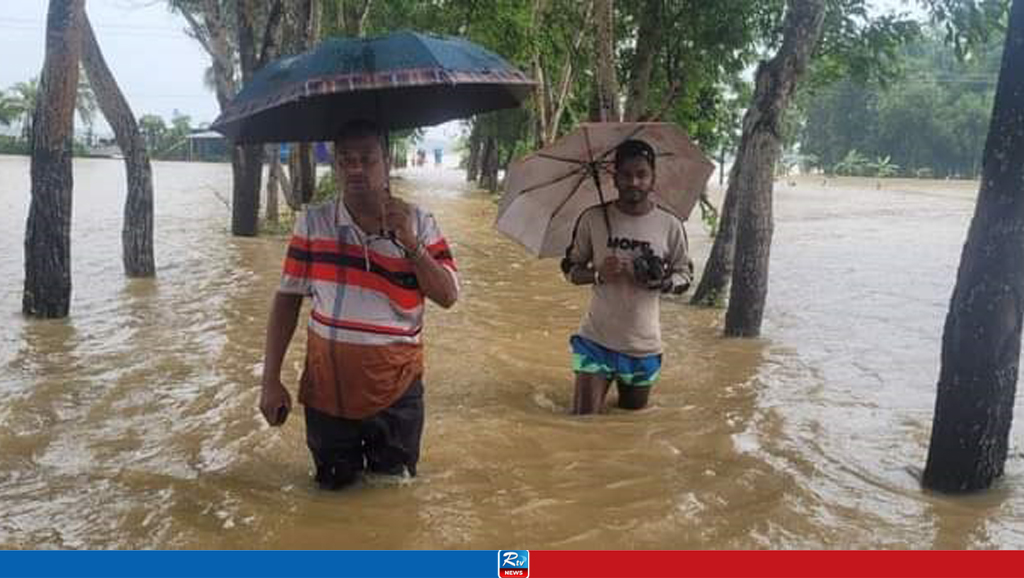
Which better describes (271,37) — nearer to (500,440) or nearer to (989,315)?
(500,440)

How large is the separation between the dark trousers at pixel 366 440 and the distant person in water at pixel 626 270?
1.45 meters

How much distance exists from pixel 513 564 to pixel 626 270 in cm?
190

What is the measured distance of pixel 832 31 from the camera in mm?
10523

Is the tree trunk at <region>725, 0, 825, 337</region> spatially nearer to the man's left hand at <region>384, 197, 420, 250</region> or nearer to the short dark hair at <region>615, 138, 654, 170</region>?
the short dark hair at <region>615, 138, 654, 170</region>

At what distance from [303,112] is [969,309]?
9.16 feet

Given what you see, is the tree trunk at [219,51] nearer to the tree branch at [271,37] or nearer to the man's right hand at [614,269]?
the tree branch at [271,37]

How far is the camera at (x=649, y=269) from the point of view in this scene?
466cm

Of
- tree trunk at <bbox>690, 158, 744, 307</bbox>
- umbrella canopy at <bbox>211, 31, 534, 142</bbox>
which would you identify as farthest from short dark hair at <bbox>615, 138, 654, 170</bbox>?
tree trunk at <bbox>690, 158, 744, 307</bbox>

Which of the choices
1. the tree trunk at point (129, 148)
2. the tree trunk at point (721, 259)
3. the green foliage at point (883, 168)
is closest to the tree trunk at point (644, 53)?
the tree trunk at point (721, 259)

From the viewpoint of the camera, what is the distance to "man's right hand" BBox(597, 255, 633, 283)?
4609mm

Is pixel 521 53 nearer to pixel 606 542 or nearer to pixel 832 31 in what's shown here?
pixel 832 31

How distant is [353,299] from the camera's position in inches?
131

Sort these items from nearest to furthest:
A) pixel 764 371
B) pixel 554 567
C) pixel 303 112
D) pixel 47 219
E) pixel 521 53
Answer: pixel 554 567
pixel 303 112
pixel 764 371
pixel 47 219
pixel 521 53

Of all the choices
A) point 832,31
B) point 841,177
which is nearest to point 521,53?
point 832,31
